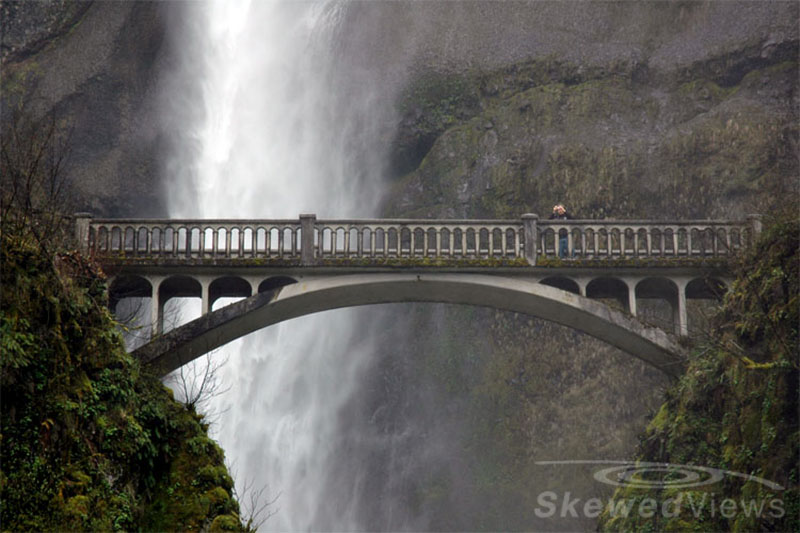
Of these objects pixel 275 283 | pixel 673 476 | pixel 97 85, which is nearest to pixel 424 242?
pixel 275 283

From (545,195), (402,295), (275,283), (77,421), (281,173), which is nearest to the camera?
(77,421)

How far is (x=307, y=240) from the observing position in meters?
26.0

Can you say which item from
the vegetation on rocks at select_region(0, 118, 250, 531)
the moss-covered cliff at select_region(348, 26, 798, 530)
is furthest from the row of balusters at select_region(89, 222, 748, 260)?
the moss-covered cliff at select_region(348, 26, 798, 530)

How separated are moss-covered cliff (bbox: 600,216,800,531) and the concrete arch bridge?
5.20 feet

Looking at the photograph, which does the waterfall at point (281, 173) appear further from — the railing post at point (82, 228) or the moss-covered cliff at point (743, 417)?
the moss-covered cliff at point (743, 417)

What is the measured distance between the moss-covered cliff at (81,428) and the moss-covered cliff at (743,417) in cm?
937

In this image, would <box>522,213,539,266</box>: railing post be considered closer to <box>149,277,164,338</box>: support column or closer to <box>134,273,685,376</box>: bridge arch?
<box>134,273,685,376</box>: bridge arch

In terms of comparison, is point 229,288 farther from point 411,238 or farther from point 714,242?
point 714,242

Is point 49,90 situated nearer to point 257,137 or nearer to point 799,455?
point 257,137

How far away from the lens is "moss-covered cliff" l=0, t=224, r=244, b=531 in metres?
16.7

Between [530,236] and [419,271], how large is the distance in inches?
115

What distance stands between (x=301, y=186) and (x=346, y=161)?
7.52 ft

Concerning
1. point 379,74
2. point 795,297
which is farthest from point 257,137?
point 795,297

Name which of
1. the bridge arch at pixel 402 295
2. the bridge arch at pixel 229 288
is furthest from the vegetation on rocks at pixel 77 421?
the bridge arch at pixel 229 288
